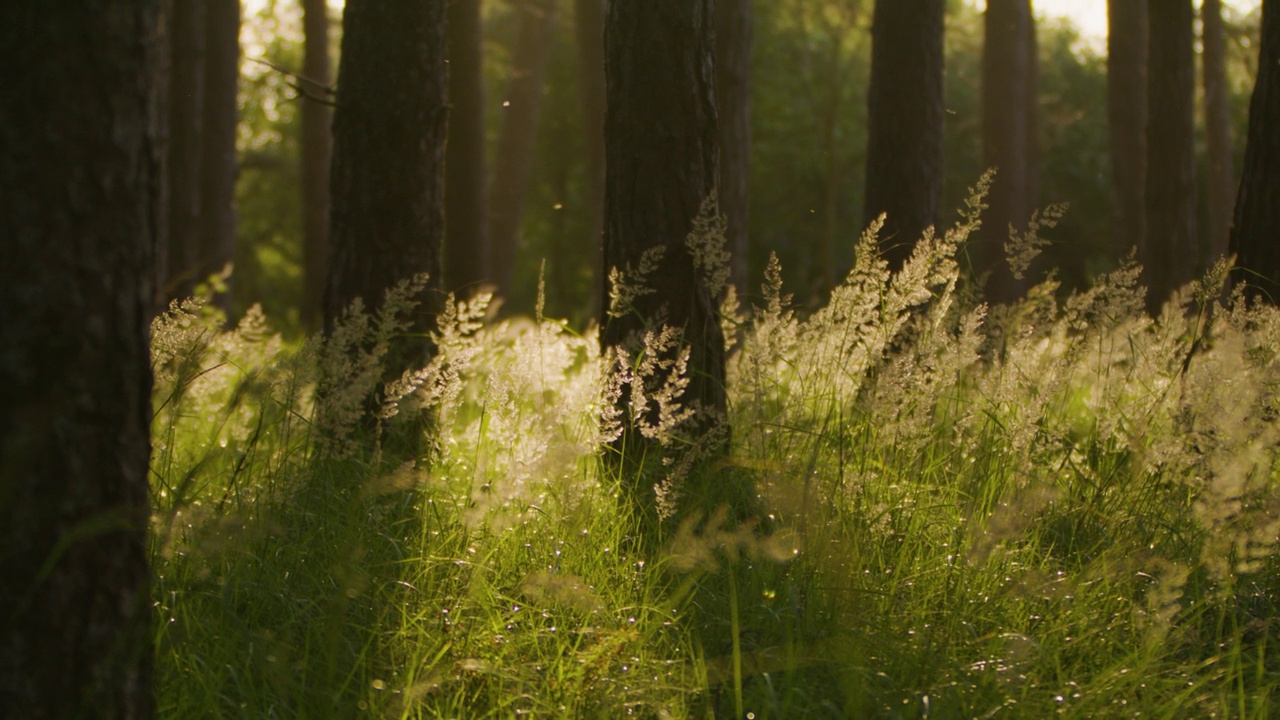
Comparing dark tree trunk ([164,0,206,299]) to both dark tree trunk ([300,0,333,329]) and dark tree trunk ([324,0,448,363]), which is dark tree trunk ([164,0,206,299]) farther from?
dark tree trunk ([324,0,448,363])

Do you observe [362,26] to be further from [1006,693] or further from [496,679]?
[1006,693]

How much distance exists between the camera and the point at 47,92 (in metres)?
1.89

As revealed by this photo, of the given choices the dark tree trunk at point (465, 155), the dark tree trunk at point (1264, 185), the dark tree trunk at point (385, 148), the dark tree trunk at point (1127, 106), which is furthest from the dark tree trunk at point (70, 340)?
the dark tree trunk at point (1127, 106)

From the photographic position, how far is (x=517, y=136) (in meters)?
17.4

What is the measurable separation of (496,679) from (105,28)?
1.65m

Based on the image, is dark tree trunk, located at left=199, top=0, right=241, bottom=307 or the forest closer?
the forest

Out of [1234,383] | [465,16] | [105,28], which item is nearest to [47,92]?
[105,28]

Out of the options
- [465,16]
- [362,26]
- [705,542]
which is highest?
[465,16]

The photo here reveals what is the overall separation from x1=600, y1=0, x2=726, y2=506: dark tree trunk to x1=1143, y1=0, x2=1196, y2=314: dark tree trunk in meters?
5.94

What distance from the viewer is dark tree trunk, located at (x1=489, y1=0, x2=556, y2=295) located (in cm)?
1719

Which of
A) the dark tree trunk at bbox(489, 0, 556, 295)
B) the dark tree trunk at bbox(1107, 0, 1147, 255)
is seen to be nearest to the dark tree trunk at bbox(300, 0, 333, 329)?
the dark tree trunk at bbox(489, 0, 556, 295)

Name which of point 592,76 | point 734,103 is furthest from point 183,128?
point 734,103

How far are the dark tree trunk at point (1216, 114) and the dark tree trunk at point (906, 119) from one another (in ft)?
31.4

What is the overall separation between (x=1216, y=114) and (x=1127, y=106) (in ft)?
10.1
